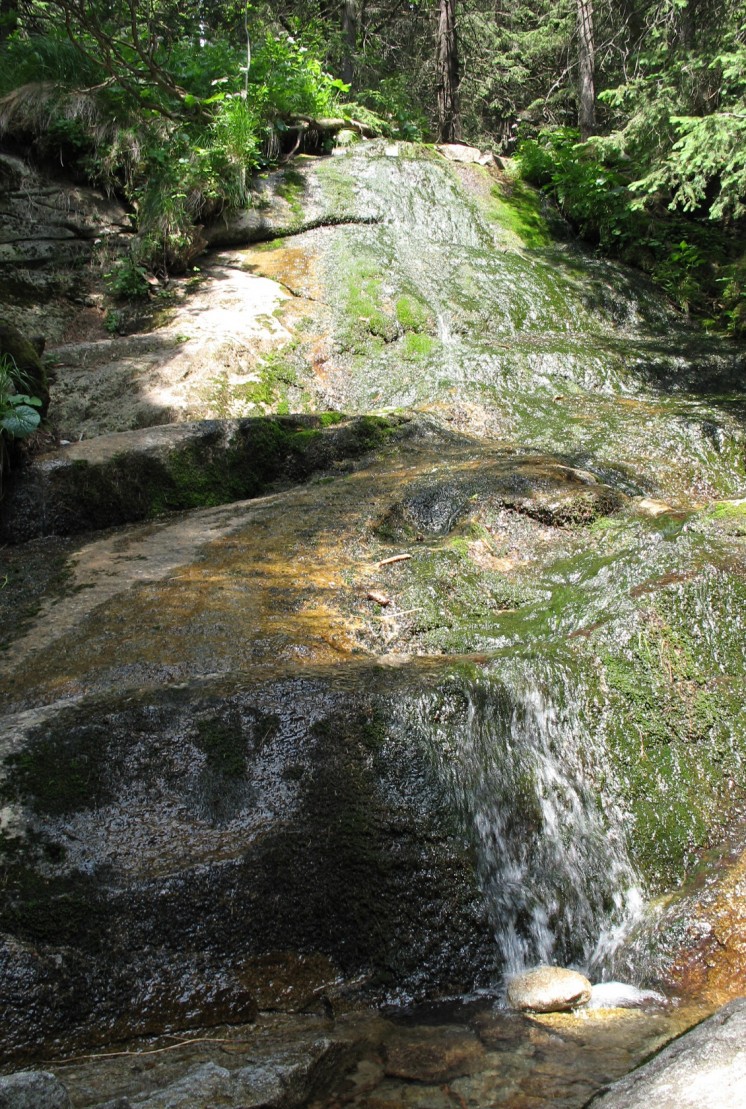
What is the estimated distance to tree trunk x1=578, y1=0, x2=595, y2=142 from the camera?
16.2 meters

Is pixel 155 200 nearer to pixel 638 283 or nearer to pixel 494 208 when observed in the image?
pixel 494 208

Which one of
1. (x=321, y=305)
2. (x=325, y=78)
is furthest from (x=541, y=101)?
(x=321, y=305)

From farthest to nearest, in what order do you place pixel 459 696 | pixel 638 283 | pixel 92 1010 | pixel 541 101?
pixel 541 101
pixel 638 283
pixel 459 696
pixel 92 1010

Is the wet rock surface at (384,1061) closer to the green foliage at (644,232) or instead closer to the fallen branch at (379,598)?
the fallen branch at (379,598)

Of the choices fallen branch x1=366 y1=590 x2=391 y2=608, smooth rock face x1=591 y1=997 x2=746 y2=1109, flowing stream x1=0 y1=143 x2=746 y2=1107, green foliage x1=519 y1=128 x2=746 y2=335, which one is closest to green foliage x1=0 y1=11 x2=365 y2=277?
flowing stream x1=0 y1=143 x2=746 y2=1107

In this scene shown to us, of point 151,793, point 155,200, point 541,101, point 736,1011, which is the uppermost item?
point 541,101

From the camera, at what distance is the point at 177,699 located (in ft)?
11.0

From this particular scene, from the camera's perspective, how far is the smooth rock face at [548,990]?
292cm

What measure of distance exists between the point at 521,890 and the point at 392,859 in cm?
61

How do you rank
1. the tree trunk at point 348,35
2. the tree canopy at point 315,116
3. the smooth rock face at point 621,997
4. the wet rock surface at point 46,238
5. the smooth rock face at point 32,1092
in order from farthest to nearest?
the tree trunk at point 348,35
the wet rock surface at point 46,238
the tree canopy at point 315,116
the smooth rock face at point 621,997
the smooth rock face at point 32,1092

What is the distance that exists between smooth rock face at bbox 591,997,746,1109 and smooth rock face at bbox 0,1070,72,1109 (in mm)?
1353

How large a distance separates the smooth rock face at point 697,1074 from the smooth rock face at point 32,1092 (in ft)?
4.44

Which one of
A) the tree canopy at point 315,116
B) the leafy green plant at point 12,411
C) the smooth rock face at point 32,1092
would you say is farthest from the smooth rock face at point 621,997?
the tree canopy at point 315,116

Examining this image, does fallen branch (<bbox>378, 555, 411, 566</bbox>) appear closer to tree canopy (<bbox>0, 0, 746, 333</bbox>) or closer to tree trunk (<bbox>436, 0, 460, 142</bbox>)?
tree canopy (<bbox>0, 0, 746, 333</bbox>)
